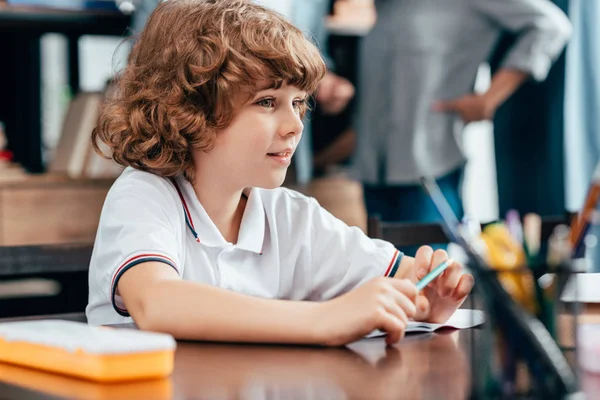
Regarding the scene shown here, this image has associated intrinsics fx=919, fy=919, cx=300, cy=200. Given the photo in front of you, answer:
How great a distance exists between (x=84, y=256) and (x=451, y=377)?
2.73 feet

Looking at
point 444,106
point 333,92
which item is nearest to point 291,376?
point 444,106

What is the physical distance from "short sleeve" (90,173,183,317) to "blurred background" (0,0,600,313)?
30 centimetres

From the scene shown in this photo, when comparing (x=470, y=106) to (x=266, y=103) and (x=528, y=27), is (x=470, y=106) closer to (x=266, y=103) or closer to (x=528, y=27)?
(x=528, y=27)

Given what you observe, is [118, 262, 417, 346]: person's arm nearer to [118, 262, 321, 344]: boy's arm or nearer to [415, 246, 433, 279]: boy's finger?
[118, 262, 321, 344]: boy's arm

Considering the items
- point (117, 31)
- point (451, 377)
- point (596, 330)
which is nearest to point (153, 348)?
point (451, 377)

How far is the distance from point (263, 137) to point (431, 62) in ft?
4.26

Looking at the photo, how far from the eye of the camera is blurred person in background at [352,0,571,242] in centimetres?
231

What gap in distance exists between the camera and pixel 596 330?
0.71m

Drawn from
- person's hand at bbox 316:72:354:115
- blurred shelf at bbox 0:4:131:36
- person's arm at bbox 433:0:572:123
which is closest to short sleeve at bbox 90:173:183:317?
person's arm at bbox 433:0:572:123

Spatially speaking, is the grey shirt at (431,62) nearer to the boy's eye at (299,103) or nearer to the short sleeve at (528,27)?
the short sleeve at (528,27)

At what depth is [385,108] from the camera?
2467 mm

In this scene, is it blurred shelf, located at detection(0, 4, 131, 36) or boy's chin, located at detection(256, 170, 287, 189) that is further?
blurred shelf, located at detection(0, 4, 131, 36)

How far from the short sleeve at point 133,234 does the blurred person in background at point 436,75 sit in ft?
4.09

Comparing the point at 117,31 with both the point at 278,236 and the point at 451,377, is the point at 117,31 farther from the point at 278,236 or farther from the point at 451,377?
the point at 451,377
